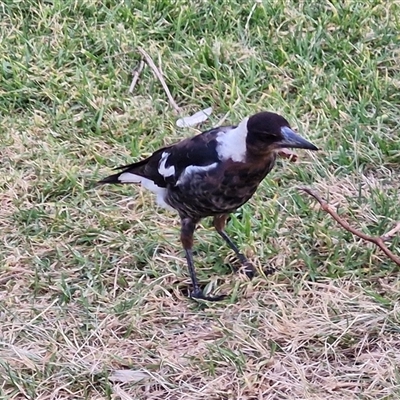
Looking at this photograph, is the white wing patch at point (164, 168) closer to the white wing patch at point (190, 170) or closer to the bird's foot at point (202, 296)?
the white wing patch at point (190, 170)

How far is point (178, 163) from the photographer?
9.83ft

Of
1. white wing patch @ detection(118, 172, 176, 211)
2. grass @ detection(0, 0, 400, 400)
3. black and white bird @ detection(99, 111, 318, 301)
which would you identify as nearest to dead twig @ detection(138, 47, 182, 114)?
grass @ detection(0, 0, 400, 400)

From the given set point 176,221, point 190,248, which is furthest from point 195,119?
point 190,248

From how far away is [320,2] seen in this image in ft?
15.3

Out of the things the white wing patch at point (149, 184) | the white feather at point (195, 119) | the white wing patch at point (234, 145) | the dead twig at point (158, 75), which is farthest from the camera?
the dead twig at point (158, 75)

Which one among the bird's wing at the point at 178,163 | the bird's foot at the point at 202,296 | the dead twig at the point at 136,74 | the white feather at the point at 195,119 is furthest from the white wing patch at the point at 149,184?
the dead twig at the point at 136,74

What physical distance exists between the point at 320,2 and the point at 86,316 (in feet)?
8.20

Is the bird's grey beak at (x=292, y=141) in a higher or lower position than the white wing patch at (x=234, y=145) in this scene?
higher

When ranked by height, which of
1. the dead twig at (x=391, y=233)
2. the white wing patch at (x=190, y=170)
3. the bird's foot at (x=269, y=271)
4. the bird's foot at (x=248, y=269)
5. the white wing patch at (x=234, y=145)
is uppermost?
the white wing patch at (x=234, y=145)

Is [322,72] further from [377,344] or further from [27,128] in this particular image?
[377,344]

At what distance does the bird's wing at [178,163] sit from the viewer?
2.87 metres

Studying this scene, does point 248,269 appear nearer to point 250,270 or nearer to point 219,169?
point 250,270

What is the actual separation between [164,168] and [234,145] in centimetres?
40

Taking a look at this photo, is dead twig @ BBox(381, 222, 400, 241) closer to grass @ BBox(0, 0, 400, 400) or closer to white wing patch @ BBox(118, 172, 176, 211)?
grass @ BBox(0, 0, 400, 400)
